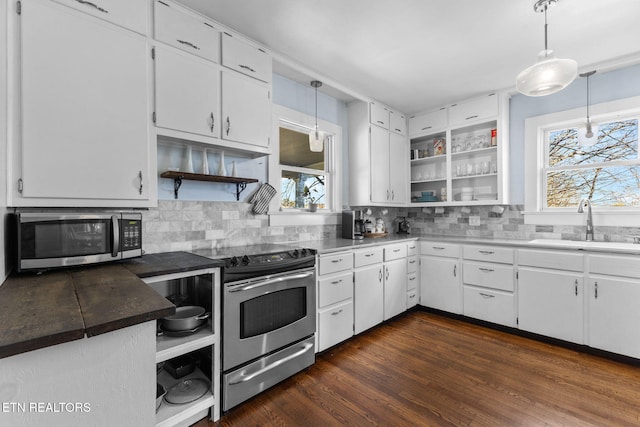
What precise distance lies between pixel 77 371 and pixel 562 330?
3496 millimetres

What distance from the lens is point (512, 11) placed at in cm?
206

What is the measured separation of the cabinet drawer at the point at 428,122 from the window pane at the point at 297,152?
1567 mm

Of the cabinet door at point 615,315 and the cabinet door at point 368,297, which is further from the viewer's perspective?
the cabinet door at point 368,297

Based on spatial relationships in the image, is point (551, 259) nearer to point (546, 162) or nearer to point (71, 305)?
point (546, 162)

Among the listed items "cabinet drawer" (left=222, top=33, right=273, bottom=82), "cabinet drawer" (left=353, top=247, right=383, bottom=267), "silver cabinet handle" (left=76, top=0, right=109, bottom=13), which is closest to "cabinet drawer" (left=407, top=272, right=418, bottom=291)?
"cabinet drawer" (left=353, top=247, right=383, bottom=267)

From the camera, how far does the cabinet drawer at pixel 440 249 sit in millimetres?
3373

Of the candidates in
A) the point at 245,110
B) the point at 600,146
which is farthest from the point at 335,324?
the point at 600,146

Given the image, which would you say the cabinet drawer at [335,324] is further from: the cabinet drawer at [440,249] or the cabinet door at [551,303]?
the cabinet door at [551,303]

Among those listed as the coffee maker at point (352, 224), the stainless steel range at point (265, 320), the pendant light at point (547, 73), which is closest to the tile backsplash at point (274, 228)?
the coffee maker at point (352, 224)

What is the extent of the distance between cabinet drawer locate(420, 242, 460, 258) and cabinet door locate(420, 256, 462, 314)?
0.18ft

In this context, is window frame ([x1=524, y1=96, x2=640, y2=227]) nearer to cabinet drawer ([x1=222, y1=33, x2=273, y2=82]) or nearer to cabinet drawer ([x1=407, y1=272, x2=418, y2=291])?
cabinet drawer ([x1=407, y1=272, x2=418, y2=291])

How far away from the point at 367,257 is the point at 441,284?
3.88 feet

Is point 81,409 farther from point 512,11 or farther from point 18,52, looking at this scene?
point 512,11

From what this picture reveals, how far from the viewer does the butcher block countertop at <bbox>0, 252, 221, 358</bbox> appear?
709 millimetres
